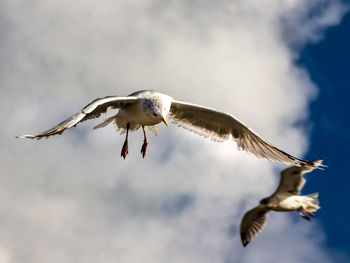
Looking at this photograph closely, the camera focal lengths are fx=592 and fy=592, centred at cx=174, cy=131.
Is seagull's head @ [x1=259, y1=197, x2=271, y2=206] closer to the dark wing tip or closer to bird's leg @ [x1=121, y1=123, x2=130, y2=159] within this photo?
the dark wing tip

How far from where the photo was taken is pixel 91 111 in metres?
14.2

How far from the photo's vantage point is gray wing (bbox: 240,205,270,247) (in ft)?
47.6

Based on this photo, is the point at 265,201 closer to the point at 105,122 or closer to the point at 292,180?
the point at 292,180

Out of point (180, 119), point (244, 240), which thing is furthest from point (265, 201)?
point (180, 119)

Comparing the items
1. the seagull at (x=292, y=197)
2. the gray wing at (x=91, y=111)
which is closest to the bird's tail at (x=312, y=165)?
the seagull at (x=292, y=197)

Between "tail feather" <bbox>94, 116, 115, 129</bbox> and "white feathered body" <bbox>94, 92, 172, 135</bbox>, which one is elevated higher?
"white feathered body" <bbox>94, 92, 172, 135</bbox>

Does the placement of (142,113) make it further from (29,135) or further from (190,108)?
(29,135)

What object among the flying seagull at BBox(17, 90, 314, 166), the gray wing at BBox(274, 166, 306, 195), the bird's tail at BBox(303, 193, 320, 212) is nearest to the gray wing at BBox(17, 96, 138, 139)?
the flying seagull at BBox(17, 90, 314, 166)

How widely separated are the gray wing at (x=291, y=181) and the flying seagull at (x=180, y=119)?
1.86m

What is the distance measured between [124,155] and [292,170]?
17.8 ft

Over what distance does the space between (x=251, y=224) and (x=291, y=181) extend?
1.79 m

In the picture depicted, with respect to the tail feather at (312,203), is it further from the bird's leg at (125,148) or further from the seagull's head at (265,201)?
the bird's leg at (125,148)

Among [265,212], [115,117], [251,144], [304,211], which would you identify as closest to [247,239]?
[265,212]

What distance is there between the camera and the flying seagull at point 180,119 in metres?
15.6
